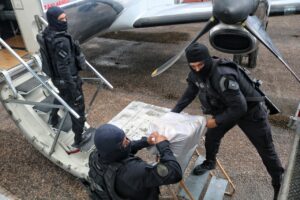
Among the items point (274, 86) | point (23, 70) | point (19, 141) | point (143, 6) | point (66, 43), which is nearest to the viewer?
point (66, 43)

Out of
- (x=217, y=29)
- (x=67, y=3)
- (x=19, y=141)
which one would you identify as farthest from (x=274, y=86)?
(x=19, y=141)

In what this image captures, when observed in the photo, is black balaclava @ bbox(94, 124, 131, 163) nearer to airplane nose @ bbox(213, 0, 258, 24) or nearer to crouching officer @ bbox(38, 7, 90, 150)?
crouching officer @ bbox(38, 7, 90, 150)

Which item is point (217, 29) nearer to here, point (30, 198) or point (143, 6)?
point (30, 198)

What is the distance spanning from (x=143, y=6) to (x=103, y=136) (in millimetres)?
7577

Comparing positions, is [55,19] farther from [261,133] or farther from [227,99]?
[261,133]

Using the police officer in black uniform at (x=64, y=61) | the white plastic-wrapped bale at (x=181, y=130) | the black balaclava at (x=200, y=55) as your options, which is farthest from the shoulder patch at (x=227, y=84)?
the police officer in black uniform at (x=64, y=61)

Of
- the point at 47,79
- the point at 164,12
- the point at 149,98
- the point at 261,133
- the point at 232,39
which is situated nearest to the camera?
the point at 261,133

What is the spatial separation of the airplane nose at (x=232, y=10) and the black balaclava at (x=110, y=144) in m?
3.06

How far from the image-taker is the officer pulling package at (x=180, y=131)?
11.1 ft

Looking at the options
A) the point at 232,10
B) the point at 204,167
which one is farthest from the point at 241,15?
the point at 204,167

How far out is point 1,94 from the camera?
5.32m

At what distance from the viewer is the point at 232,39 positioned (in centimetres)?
531

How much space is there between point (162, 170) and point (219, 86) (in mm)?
1421

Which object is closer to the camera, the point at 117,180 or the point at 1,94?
the point at 117,180
